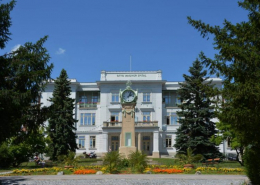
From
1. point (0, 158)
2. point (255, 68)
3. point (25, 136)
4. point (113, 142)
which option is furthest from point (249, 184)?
point (113, 142)

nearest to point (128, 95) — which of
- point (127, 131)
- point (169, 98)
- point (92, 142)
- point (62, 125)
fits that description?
point (127, 131)

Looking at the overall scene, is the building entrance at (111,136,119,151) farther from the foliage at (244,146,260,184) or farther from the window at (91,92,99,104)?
the foliage at (244,146,260,184)

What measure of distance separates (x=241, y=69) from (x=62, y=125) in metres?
27.7

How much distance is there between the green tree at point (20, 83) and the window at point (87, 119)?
38.7 metres

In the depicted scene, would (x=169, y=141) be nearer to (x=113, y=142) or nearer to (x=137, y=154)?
(x=113, y=142)

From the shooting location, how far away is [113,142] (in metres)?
48.8

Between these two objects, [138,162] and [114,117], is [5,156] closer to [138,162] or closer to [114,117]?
[138,162]

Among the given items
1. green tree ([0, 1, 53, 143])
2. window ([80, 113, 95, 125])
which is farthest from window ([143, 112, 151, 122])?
green tree ([0, 1, 53, 143])

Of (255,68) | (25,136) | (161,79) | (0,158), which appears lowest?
(0,158)

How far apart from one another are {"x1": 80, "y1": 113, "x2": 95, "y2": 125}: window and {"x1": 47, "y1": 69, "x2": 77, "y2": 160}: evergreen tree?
50.4 ft

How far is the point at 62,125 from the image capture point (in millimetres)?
35406

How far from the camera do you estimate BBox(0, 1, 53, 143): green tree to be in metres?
11.5

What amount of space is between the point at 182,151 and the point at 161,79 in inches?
813

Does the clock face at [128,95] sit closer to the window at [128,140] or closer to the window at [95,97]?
the window at [128,140]
